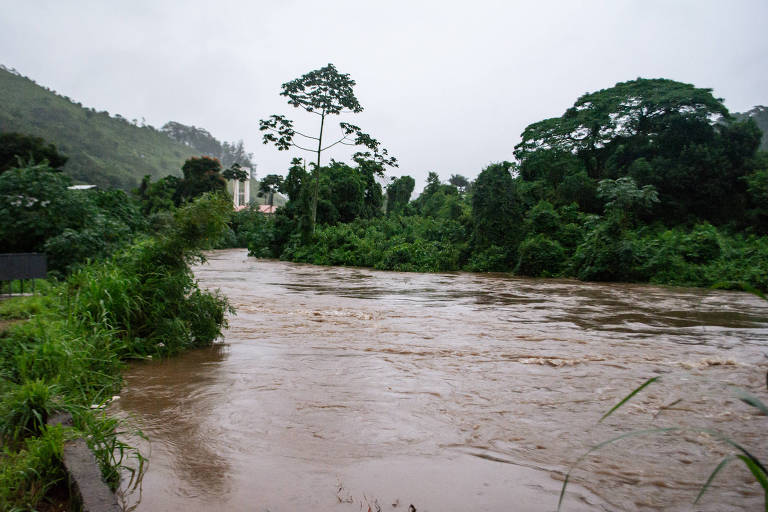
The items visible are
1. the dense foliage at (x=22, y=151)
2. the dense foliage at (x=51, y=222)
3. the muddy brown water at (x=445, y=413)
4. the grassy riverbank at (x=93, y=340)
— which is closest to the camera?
the grassy riverbank at (x=93, y=340)

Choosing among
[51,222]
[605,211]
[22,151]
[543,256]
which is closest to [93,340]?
[51,222]

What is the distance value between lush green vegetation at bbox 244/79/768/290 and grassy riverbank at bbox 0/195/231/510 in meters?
13.0

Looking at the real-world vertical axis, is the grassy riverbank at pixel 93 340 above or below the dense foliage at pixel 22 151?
below

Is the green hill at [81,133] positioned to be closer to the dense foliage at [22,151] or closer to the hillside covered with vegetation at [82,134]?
the hillside covered with vegetation at [82,134]

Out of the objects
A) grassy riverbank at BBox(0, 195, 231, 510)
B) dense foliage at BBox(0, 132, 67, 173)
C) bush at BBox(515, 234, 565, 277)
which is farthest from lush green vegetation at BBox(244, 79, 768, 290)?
grassy riverbank at BBox(0, 195, 231, 510)

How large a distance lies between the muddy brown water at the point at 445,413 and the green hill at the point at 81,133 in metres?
42.1

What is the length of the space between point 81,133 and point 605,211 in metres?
58.3

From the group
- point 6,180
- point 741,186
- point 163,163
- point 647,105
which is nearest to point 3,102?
point 163,163

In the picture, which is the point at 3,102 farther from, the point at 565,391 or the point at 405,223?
the point at 565,391

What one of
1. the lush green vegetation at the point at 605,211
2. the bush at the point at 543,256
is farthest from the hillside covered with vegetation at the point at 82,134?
the bush at the point at 543,256

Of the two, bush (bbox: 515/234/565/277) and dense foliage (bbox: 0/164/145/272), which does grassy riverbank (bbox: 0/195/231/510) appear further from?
bush (bbox: 515/234/565/277)

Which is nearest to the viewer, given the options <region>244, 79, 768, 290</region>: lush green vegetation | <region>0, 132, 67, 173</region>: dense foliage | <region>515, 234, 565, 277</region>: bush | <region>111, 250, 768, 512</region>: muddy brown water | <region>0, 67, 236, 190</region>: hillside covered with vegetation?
<region>111, 250, 768, 512</region>: muddy brown water

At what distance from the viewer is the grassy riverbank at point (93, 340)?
266 cm

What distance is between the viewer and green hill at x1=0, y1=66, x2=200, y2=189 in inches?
1770
